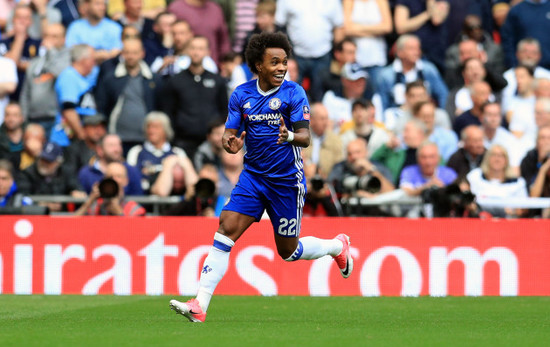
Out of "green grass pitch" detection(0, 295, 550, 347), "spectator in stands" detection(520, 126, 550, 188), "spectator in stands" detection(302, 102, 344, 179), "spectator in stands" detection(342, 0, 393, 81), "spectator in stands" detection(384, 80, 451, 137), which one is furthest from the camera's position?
"spectator in stands" detection(342, 0, 393, 81)

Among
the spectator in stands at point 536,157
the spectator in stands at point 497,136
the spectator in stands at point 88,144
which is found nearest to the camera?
the spectator in stands at point 536,157

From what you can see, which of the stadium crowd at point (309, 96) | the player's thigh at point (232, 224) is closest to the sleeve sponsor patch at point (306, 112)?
the player's thigh at point (232, 224)

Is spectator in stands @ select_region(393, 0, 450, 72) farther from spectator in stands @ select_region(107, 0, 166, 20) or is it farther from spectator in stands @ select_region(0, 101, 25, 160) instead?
spectator in stands @ select_region(0, 101, 25, 160)

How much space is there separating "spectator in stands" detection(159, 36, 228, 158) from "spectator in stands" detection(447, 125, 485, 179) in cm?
339

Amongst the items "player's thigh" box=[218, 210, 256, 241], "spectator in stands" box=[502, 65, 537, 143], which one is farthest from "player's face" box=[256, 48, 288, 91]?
"spectator in stands" box=[502, 65, 537, 143]

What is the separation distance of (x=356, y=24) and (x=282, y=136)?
974 centimetres

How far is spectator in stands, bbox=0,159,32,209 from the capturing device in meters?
14.2

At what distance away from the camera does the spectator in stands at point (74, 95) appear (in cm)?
1647

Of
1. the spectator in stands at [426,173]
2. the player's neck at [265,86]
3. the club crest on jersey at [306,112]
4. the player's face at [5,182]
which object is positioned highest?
the player's neck at [265,86]

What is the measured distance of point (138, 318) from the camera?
9.83 m

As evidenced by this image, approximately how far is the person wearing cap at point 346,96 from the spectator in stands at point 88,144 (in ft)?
11.4

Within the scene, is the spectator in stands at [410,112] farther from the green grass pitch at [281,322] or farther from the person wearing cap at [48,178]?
the person wearing cap at [48,178]

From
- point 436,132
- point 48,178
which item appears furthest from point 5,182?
point 436,132

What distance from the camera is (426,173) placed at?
48.6 ft
